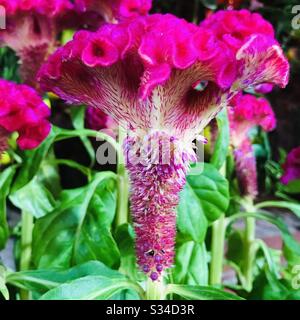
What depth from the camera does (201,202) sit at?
0.73m

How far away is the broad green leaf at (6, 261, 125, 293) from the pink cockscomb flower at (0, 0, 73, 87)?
278mm

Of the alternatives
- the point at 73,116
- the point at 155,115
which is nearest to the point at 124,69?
the point at 155,115

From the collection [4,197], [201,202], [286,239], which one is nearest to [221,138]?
[201,202]

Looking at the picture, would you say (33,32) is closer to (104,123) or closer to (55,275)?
(104,123)

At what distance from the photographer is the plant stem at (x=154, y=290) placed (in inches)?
22.8

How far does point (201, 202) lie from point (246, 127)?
0.89 ft

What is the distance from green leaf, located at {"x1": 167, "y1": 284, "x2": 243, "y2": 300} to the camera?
1.89 ft

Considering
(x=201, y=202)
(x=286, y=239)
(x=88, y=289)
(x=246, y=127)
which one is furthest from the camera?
(x=246, y=127)

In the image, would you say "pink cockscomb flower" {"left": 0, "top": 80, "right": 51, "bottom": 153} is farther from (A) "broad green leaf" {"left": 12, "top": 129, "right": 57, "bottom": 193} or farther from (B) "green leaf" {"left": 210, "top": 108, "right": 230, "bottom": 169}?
(B) "green leaf" {"left": 210, "top": 108, "right": 230, "bottom": 169}

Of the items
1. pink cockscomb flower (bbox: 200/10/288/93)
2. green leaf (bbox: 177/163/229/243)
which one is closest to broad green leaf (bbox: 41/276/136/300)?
green leaf (bbox: 177/163/229/243)

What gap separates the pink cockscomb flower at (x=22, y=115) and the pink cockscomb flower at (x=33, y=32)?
0.17 m

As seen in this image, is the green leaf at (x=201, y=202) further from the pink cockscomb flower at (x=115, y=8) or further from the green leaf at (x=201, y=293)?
the pink cockscomb flower at (x=115, y=8)

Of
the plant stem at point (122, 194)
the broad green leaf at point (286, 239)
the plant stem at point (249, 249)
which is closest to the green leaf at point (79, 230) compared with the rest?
the plant stem at point (122, 194)
